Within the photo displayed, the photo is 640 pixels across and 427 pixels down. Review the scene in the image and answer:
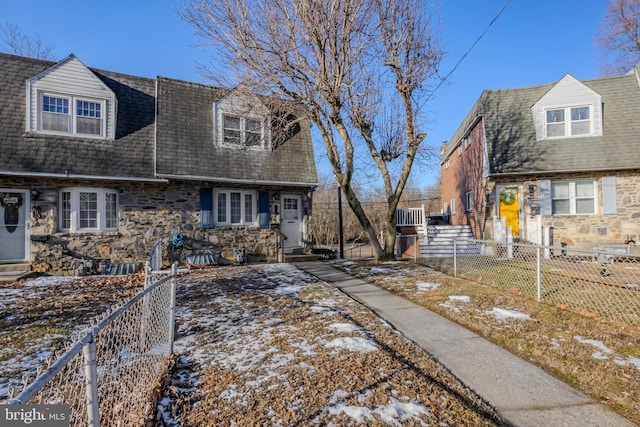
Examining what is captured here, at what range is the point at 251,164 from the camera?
11.8 m

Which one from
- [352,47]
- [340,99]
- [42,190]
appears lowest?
[42,190]

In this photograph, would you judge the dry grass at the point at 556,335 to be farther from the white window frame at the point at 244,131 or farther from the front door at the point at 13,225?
the front door at the point at 13,225

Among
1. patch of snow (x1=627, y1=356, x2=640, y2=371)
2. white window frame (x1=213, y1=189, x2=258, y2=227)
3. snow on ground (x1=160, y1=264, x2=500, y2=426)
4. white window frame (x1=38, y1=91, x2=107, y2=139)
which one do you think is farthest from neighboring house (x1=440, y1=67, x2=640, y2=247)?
white window frame (x1=38, y1=91, x2=107, y2=139)

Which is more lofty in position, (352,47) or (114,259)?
(352,47)

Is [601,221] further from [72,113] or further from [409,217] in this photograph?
[72,113]

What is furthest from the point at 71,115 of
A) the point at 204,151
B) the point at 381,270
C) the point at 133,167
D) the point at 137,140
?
the point at 381,270

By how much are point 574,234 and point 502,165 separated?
3.65 metres

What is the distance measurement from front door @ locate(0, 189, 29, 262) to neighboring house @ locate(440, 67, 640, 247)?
50.4 ft

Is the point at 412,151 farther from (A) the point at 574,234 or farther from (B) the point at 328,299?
(A) the point at 574,234

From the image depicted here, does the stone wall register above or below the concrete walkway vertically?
above

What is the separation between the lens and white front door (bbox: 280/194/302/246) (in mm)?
12547

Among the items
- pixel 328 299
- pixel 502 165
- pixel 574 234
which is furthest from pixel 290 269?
pixel 574 234

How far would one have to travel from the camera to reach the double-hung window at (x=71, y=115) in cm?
985

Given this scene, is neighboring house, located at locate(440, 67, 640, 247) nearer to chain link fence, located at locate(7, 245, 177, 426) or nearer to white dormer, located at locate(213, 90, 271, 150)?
white dormer, located at locate(213, 90, 271, 150)
